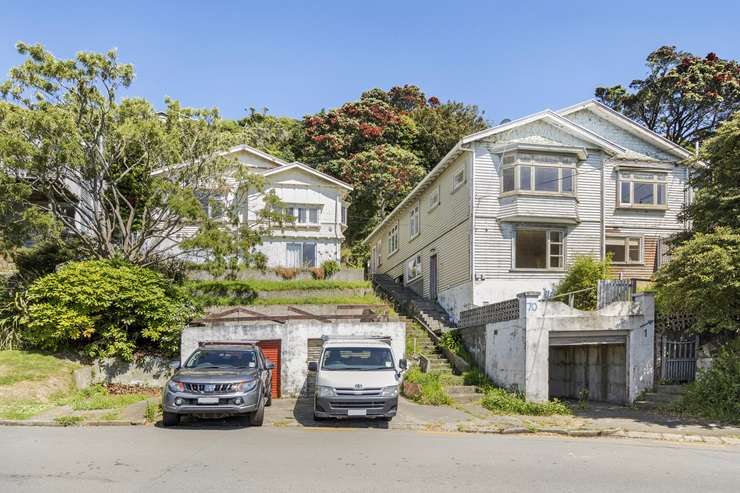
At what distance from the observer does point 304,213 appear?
35125 mm

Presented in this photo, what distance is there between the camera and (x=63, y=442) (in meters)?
10.8

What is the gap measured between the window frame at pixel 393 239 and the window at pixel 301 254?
566cm

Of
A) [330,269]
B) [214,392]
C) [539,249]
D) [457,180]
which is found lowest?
[214,392]

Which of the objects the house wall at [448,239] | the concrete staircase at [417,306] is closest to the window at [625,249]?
the house wall at [448,239]

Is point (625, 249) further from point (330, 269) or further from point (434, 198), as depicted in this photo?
point (330, 269)

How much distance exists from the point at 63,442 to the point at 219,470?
3.92 metres

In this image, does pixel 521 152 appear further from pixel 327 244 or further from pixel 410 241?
pixel 327 244

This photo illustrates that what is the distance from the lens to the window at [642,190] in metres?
26.1

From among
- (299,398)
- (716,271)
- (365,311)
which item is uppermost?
(716,271)

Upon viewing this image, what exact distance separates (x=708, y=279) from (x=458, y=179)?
13029 mm

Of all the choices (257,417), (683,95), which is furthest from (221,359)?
(683,95)

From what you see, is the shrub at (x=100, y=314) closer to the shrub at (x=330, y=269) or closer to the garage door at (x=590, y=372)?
the shrub at (x=330, y=269)

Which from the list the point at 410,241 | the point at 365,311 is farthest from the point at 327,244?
the point at 365,311

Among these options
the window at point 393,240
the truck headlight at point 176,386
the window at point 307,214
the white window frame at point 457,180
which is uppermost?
the white window frame at point 457,180
